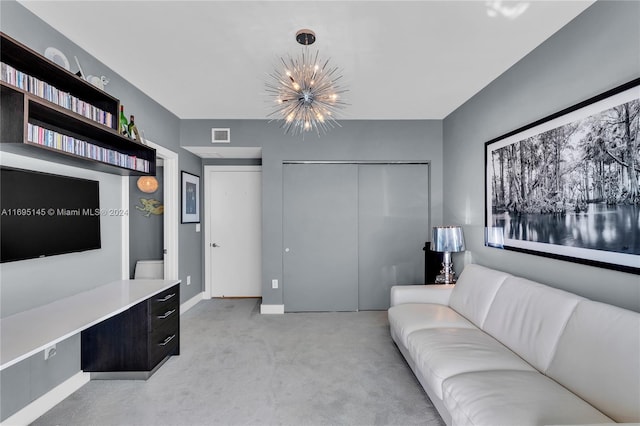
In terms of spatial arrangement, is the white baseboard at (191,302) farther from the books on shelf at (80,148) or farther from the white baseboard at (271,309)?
the books on shelf at (80,148)

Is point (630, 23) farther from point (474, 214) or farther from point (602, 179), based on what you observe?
point (474, 214)

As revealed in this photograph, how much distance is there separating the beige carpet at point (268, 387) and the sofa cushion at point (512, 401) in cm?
54

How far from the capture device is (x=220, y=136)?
3.95 meters

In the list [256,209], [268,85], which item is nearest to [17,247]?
[268,85]

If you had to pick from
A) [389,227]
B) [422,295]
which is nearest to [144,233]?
[389,227]


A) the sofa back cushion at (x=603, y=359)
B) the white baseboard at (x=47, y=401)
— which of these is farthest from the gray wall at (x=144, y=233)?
the sofa back cushion at (x=603, y=359)

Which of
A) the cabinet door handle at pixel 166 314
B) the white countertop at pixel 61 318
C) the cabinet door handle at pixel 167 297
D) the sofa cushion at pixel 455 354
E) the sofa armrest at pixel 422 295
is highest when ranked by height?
the white countertop at pixel 61 318

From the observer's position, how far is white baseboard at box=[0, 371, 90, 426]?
1.78m

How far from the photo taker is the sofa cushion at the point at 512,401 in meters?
1.25

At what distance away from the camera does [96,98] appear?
220 centimetres

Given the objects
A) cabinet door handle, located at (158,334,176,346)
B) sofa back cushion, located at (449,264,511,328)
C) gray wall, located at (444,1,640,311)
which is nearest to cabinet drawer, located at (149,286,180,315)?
cabinet door handle, located at (158,334,176,346)

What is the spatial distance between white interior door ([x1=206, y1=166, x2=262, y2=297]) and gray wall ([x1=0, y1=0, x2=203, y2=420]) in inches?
61.6

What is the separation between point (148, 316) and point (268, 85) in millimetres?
2248

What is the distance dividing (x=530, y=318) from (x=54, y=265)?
3187 mm
